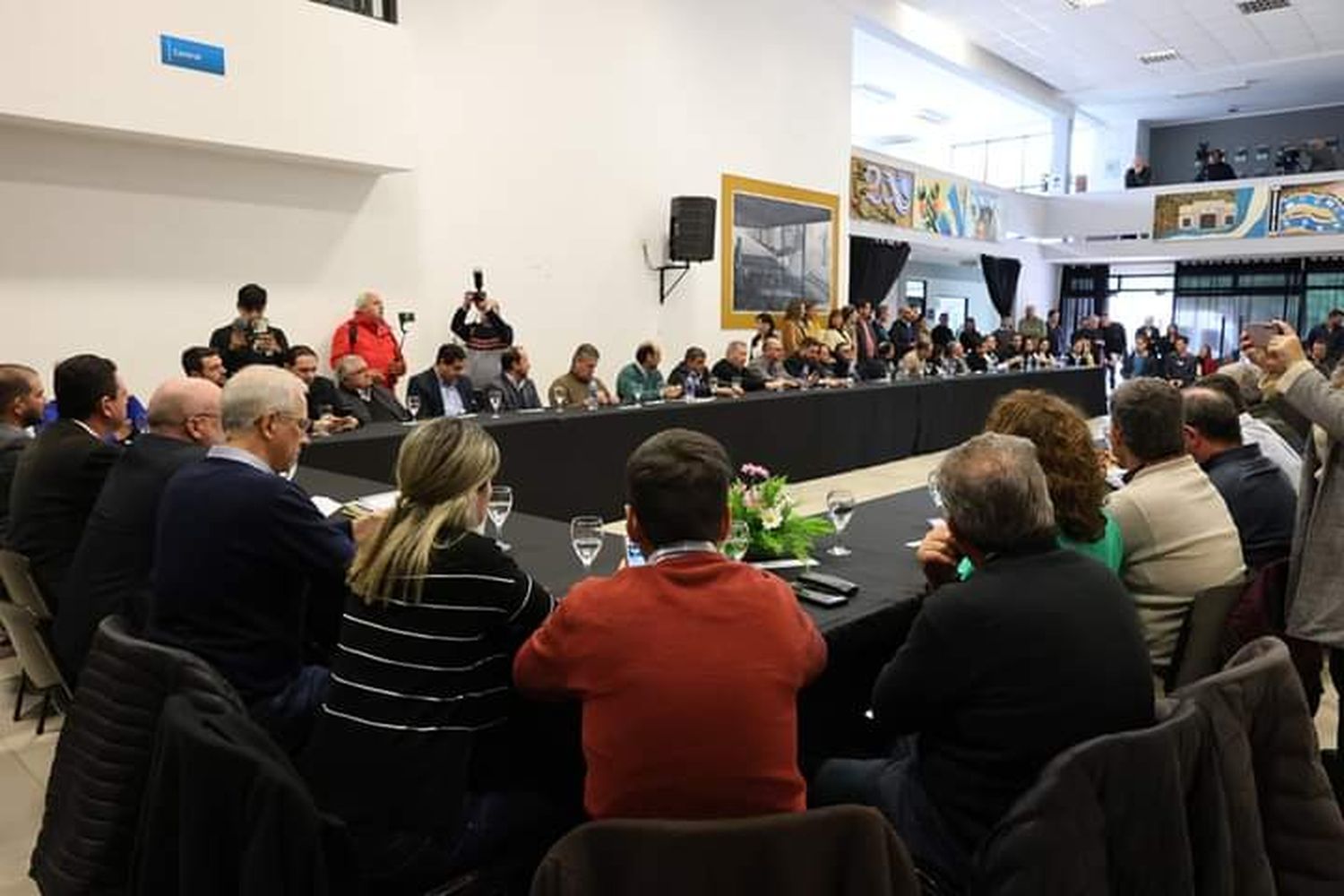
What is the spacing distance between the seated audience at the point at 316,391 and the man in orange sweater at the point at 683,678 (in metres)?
3.68

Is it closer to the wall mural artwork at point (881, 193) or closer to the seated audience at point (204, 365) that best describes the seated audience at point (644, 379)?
the seated audience at point (204, 365)

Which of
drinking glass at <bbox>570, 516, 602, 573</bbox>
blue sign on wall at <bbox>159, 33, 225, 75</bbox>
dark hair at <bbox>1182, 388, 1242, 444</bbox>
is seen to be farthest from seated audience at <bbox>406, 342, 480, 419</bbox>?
dark hair at <bbox>1182, 388, 1242, 444</bbox>

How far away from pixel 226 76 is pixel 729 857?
5.66 metres

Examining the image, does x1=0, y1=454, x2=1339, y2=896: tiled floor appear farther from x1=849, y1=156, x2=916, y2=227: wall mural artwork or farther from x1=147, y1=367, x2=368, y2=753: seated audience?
x1=849, y1=156, x2=916, y2=227: wall mural artwork

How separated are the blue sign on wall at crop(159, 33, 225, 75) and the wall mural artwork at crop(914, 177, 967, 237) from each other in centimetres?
Result: 958

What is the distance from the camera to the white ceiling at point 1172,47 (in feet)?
35.8

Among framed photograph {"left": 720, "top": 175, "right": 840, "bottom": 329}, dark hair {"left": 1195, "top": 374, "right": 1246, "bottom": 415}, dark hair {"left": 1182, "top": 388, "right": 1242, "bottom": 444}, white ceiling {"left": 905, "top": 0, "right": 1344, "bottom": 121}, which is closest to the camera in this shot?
dark hair {"left": 1182, "top": 388, "right": 1242, "bottom": 444}

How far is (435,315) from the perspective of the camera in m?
7.04

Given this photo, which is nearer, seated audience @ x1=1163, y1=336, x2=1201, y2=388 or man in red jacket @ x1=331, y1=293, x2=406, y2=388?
man in red jacket @ x1=331, y1=293, x2=406, y2=388

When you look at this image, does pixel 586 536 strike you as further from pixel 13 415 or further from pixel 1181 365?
pixel 1181 365

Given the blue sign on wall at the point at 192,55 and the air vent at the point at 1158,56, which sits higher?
the air vent at the point at 1158,56

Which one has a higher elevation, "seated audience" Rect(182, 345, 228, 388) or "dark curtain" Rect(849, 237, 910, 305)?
"dark curtain" Rect(849, 237, 910, 305)

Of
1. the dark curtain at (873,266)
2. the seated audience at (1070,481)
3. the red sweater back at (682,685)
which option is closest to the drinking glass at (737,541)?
the seated audience at (1070,481)

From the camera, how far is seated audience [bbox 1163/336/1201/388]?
12.3 meters
